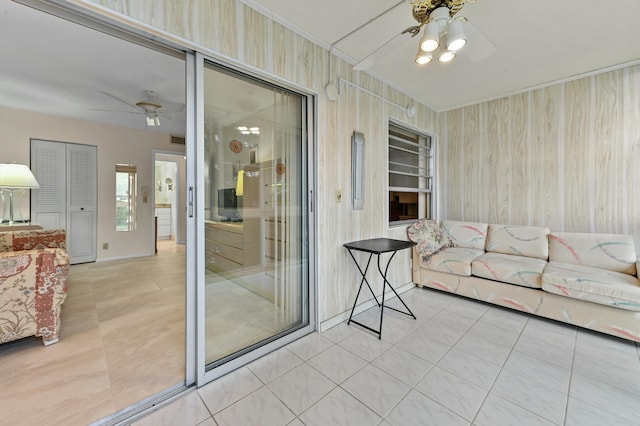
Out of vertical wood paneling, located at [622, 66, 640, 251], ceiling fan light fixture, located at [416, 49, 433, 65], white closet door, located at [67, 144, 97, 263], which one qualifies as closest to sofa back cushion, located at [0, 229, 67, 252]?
white closet door, located at [67, 144, 97, 263]

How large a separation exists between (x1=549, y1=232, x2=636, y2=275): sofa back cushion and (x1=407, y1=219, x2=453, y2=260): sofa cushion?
1128 millimetres

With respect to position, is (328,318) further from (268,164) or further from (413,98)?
(413,98)

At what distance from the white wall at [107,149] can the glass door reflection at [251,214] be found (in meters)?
4.18

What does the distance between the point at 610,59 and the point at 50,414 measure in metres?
5.13

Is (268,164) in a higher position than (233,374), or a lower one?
higher

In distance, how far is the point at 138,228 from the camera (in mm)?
4992

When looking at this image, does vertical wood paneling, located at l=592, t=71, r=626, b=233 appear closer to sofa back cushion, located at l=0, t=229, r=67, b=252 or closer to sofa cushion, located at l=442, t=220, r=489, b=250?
sofa cushion, located at l=442, t=220, r=489, b=250

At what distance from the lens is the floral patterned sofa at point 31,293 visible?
1.83 metres

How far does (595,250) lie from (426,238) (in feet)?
5.16

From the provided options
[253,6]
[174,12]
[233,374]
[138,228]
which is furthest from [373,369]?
[138,228]

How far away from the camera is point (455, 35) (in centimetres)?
136

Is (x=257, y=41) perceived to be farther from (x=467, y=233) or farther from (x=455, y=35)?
(x=467, y=233)

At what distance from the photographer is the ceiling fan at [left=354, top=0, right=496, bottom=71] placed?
1379 millimetres

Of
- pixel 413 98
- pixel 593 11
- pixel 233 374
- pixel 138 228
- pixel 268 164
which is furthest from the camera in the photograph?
pixel 138 228
